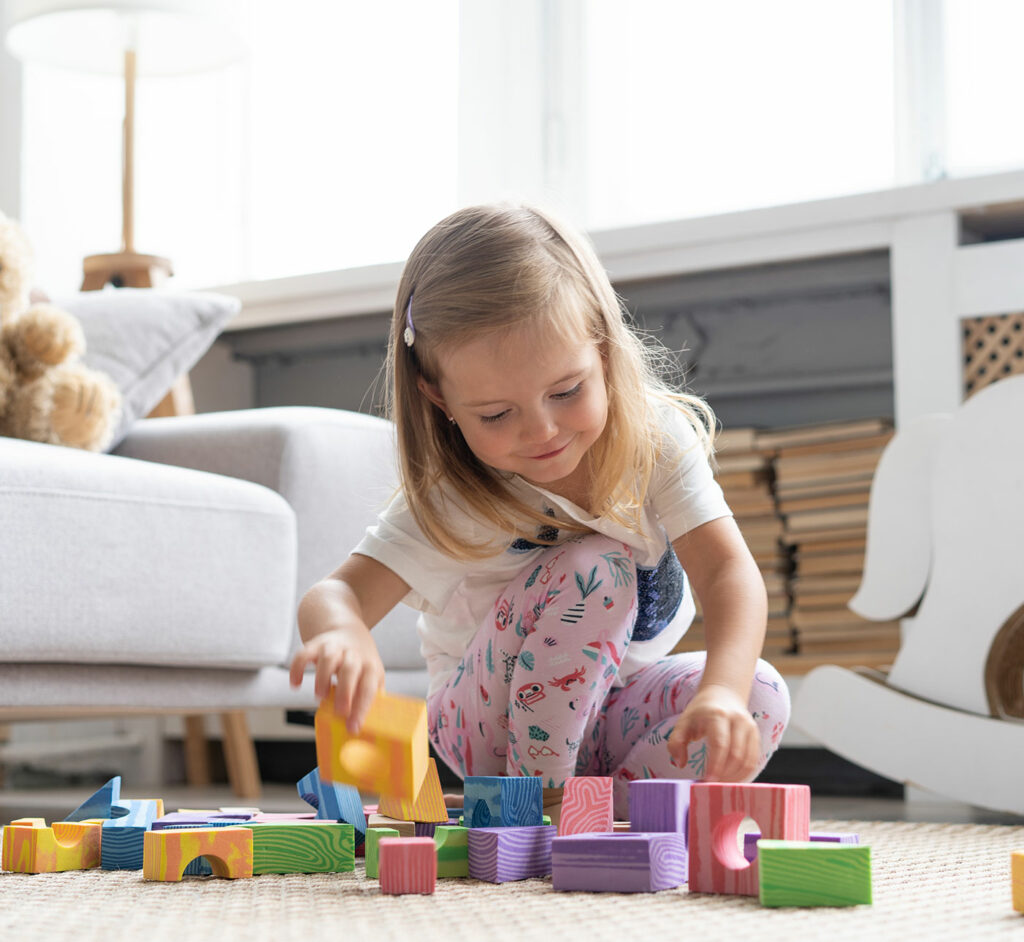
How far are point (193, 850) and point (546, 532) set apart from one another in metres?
0.44

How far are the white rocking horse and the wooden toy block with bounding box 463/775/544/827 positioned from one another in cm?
62

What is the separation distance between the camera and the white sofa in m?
1.23

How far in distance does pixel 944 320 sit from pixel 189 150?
207 cm

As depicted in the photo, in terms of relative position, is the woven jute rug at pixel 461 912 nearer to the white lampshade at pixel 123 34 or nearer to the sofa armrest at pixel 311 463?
the sofa armrest at pixel 311 463

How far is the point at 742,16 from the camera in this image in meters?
2.39

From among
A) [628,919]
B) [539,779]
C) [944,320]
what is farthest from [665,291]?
[628,919]

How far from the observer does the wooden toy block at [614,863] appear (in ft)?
2.47

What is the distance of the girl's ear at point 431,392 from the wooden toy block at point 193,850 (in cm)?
37

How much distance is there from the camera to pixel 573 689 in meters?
1.04

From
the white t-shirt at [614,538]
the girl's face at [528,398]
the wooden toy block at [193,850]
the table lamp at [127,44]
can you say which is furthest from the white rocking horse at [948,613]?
the table lamp at [127,44]

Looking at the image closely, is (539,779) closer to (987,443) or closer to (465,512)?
(465,512)

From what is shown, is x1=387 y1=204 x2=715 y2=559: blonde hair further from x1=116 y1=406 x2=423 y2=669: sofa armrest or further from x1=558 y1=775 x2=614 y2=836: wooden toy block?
x1=116 y1=406 x2=423 y2=669: sofa armrest

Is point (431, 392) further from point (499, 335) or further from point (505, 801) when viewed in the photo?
point (505, 801)

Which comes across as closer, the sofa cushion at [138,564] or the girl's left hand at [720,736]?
the girl's left hand at [720,736]
